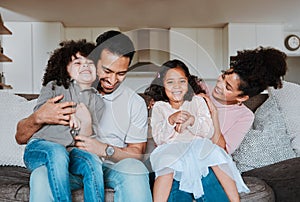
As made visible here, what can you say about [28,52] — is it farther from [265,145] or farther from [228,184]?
[228,184]

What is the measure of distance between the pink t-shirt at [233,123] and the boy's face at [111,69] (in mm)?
480

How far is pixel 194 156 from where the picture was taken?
142 cm

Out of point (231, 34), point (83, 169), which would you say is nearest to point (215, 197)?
point (83, 169)

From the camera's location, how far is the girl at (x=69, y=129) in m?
1.31

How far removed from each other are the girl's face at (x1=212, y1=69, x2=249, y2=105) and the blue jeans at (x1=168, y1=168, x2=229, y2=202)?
0.46 metres

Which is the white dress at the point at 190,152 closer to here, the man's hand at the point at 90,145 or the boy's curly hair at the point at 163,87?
the boy's curly hair at the point at 163,87

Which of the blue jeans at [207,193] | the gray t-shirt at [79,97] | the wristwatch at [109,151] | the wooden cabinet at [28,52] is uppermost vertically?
the wooden cabinet at [28,52]

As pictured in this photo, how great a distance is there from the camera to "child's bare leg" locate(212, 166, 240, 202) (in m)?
1.40

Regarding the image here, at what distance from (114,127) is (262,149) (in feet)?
2.24

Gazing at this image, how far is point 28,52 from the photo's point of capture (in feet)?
20.0

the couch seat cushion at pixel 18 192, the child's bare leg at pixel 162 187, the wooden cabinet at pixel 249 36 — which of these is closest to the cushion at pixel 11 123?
the couch seat cushion at pixel 18 192

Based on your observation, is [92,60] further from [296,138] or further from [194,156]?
[296,138]

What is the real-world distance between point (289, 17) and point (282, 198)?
498 cm

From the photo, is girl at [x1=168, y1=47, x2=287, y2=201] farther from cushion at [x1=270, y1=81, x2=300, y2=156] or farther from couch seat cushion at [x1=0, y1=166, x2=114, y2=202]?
couch seat cushion at [x1=0, y1=166, x2=114, y2=202]
